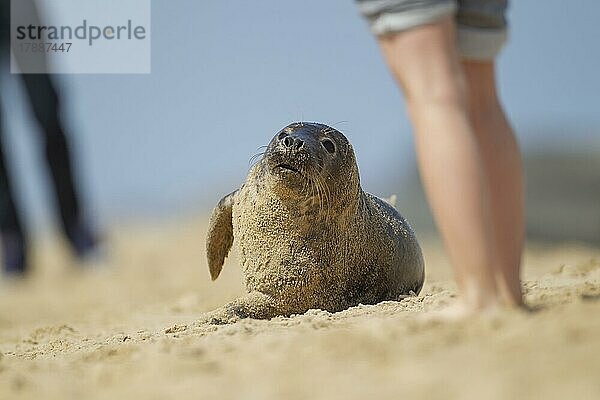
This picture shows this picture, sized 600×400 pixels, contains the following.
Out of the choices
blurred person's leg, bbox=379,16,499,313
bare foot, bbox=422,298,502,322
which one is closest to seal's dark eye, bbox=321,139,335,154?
blurred person's leg, bbox=379,16,499,313

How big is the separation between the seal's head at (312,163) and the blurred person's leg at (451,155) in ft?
5.15

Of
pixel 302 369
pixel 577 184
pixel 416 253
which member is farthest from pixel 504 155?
pixel 577 184

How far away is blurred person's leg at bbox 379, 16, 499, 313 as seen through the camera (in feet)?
9.84

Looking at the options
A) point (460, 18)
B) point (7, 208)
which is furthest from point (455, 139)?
point (7, 208)

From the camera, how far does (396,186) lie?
19016 mm

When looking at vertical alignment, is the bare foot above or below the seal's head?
below

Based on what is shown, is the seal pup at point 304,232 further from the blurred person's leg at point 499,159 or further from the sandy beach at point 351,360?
the blurred person's leg at point 499,159

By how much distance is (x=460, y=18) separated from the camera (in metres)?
3.20

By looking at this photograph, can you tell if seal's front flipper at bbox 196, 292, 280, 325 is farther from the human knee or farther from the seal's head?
the human knee

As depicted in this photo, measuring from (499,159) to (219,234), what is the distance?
2.45 meters

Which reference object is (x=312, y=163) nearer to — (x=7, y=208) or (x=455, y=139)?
(x=455, y=139)

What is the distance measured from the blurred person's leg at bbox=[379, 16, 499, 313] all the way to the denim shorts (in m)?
0.03

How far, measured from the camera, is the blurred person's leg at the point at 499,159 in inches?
125

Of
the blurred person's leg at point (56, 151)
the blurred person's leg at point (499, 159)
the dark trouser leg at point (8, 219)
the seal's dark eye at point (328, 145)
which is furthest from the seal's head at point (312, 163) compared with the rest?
the dark trouser leg at point (8, 219)
